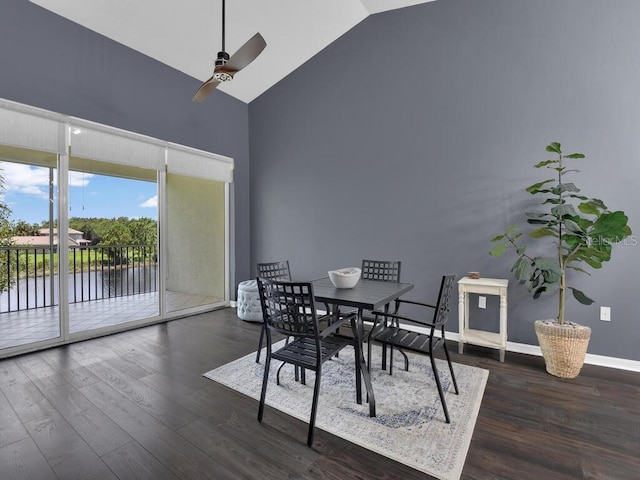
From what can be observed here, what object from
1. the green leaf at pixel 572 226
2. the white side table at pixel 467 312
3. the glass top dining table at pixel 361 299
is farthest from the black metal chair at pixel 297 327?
the green leaf at pixel 572 226

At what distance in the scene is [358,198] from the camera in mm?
4191

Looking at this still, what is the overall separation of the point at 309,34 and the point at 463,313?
12.8 ft

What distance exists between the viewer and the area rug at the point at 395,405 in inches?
68.2

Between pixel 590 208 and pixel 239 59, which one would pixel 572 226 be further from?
pixel 239 59

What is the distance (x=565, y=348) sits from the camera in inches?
102

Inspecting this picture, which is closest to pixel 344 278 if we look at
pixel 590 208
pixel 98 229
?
pixel 590 208

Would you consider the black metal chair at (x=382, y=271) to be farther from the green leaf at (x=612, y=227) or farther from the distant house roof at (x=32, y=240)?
the distant house roof at (x=32, y=240)

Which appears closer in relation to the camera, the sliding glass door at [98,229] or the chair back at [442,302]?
the chair back at [442,302]

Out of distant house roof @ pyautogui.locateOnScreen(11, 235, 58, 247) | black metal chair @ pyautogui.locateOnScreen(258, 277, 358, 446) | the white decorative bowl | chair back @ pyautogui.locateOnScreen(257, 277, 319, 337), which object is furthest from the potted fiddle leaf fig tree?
distant house roof @ pyautogui.locateOnScreen(11, 235, 58, 247)

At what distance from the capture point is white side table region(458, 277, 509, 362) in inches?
116

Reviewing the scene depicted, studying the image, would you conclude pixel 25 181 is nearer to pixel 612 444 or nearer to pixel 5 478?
pixel 5 478

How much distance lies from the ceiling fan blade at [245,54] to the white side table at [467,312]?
2.76 metres

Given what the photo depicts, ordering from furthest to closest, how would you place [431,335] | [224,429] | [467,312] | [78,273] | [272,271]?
1. [78,273]
2. [467,312]
3. [272,271]
4. [431,335]
5. [224,429]

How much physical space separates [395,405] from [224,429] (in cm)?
115
